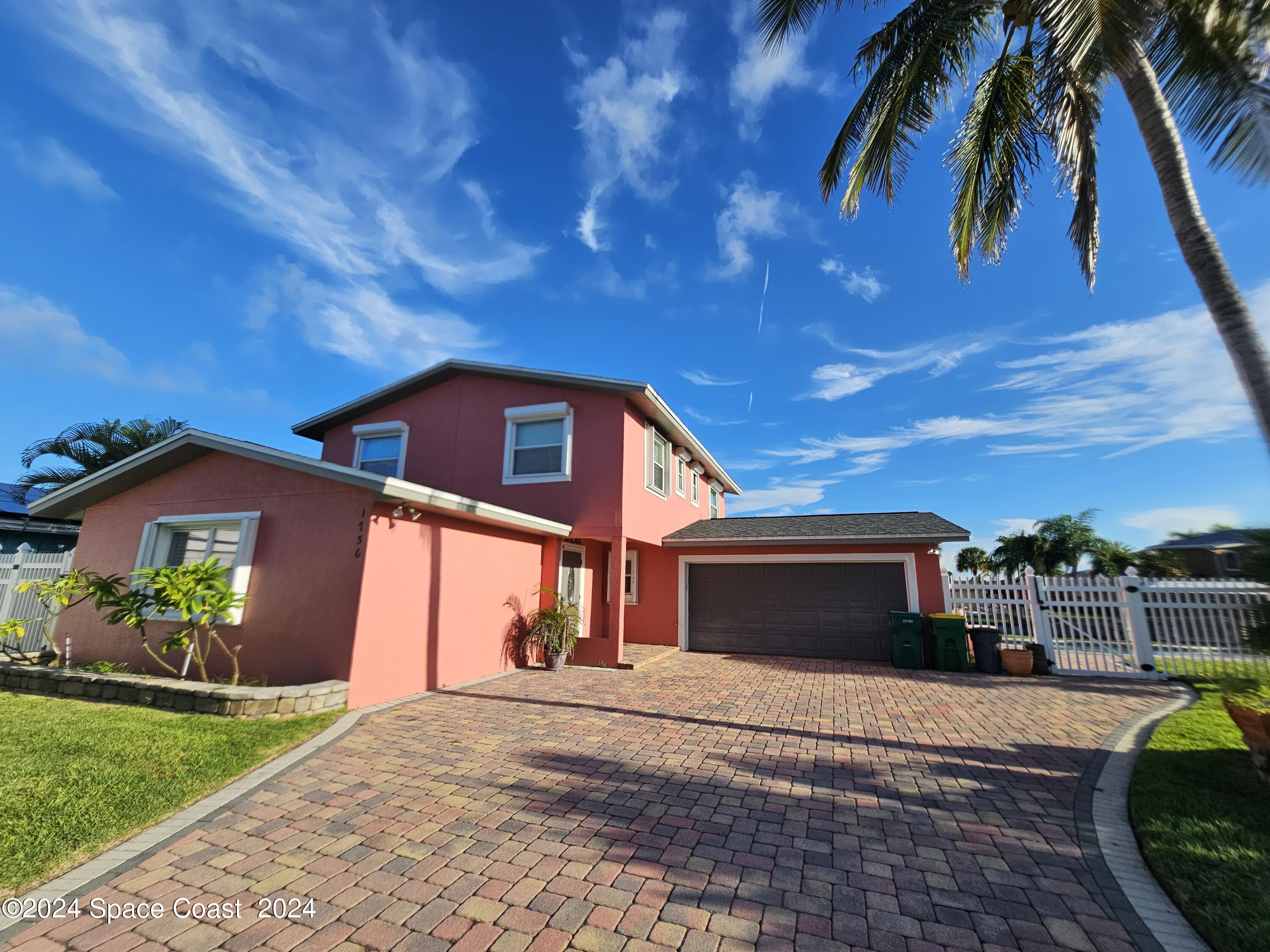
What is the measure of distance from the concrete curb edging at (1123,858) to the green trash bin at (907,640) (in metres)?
5.44

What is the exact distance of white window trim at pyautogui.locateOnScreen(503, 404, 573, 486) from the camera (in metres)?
11.6

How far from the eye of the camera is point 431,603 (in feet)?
26.3

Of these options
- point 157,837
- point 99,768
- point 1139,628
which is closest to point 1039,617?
point 1139,628

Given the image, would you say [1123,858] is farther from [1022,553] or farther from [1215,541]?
[1022,553]

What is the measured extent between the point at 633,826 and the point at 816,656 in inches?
403

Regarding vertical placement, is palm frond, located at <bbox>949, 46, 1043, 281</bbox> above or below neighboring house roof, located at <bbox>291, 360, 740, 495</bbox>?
above

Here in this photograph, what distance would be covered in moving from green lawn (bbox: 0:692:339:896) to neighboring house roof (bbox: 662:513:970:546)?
31.5ft

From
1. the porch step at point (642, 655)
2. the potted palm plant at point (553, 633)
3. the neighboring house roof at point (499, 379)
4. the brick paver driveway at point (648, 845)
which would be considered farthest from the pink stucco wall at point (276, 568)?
the porch step at point (642, 655)

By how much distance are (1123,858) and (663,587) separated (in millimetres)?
11090

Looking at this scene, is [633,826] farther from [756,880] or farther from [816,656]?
[816,656]

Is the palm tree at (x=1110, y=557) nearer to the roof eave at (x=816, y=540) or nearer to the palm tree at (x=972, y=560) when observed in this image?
the palm tree at (x=972, y=560)

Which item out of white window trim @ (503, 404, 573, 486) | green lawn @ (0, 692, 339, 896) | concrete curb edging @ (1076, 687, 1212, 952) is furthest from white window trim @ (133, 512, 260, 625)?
concrete curb edging @ (1076, 687, 1212, 952)

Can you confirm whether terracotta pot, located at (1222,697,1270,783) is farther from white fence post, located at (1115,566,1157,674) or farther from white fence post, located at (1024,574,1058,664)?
white fence post, located at (1115,566,1157,674)

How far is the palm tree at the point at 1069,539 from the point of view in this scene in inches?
1293
